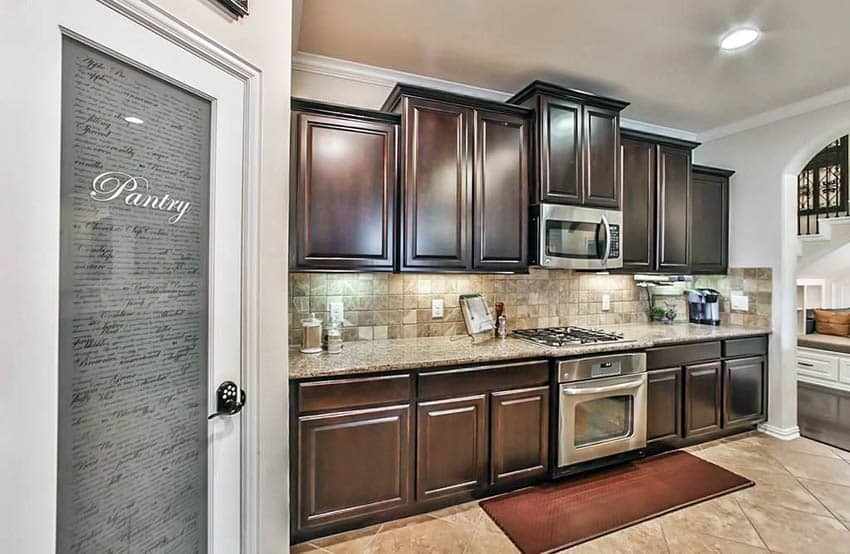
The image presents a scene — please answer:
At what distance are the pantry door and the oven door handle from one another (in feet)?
6.33

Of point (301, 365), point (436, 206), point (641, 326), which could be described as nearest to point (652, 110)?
point (641, 326)

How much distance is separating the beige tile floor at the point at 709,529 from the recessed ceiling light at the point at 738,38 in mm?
2749

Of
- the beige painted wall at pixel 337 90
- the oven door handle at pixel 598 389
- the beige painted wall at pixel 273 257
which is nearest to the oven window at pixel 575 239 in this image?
the oven door handle at pixel 598 389

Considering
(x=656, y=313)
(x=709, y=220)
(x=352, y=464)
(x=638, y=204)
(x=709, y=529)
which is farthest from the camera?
(x=656, y=313)

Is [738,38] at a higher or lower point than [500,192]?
higher

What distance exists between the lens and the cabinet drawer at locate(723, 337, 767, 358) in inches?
129

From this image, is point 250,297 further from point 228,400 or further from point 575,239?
point 575,239

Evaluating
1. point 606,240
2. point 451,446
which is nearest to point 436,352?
point 451,446

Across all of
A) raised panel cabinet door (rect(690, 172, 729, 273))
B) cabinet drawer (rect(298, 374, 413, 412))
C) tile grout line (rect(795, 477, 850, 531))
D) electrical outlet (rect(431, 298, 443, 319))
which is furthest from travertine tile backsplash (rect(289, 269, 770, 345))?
tile grout line (rect(795, 477, 850, 531))

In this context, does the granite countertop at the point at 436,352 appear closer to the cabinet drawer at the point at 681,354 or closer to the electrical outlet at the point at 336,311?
the cabinet drawer at the point at 681,354

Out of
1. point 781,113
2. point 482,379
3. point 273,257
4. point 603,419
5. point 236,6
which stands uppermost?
point 781,113

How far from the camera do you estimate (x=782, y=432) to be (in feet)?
11.0

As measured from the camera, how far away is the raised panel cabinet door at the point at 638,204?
3.20 m

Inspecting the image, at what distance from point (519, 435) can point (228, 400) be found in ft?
5.79
